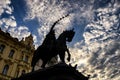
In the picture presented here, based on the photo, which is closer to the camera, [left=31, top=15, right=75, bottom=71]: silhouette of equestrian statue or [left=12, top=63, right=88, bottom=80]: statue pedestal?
[left=12, top=63, right=88, bottom=80]: statue pedestal

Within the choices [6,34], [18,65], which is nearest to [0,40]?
[6,34]

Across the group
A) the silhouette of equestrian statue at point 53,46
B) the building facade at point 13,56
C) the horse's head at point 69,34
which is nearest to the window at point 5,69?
the building facade at point 13,56

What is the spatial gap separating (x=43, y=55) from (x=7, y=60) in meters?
29.8

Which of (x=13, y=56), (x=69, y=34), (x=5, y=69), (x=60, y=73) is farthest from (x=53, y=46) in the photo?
(x=13, y=56)

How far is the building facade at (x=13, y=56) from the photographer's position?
128 feet

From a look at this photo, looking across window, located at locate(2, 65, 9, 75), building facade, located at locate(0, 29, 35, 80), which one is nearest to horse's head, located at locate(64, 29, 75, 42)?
building facade, located at locate(0, 29, 35, 80)

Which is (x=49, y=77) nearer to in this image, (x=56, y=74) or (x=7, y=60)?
(x=56, y=74)

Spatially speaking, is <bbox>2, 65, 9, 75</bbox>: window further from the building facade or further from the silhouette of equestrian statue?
the silhouette of equestrian statue

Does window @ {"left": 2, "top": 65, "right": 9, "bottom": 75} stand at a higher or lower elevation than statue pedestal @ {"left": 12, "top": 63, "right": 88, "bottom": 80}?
higher

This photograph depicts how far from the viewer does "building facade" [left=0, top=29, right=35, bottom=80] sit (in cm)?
3902

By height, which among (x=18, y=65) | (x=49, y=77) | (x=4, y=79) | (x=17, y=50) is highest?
(x=17, y=50)

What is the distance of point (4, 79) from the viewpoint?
122 ft

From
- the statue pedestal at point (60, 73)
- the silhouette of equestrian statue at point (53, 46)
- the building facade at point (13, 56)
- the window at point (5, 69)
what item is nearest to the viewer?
the statue pedestal at point (60, 73)

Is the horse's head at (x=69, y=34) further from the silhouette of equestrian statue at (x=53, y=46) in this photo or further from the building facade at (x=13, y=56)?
the building facade at (x=13, y=56)
